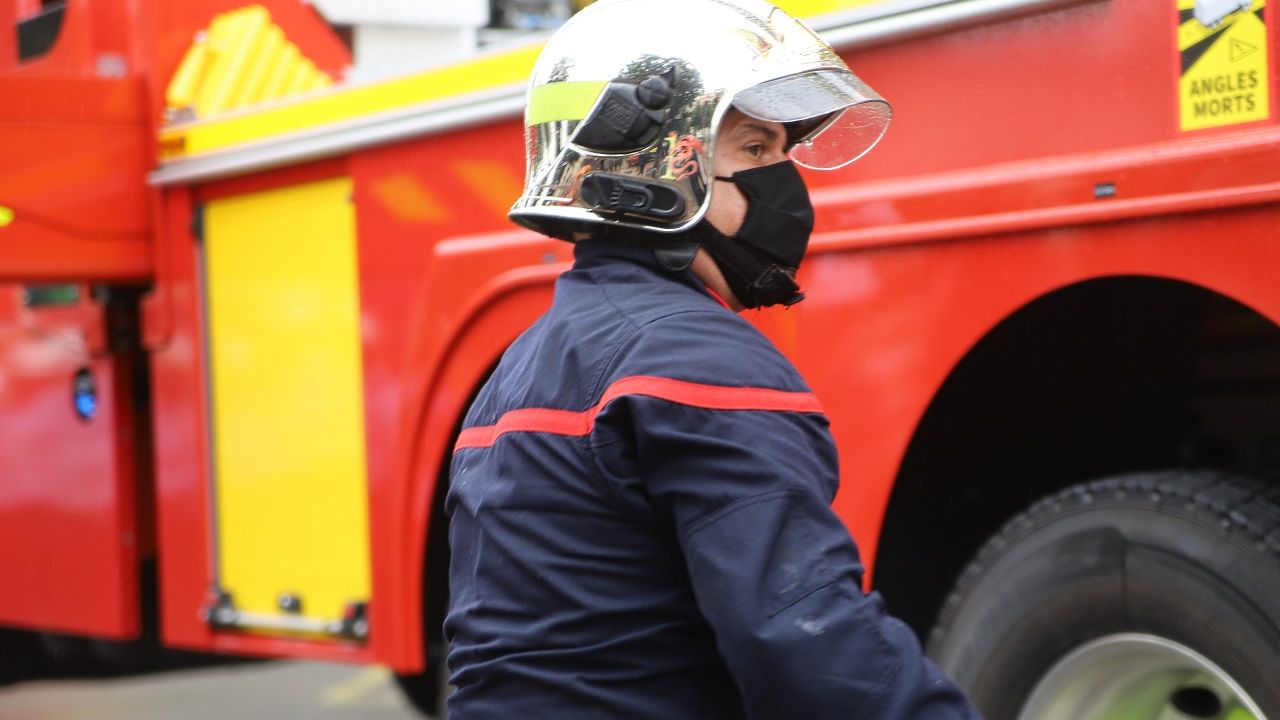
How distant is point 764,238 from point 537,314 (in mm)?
1686

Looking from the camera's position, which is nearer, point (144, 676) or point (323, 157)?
point (323, 157)

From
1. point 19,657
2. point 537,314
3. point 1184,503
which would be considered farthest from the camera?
point 19,657

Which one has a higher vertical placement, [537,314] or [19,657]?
[537,314]

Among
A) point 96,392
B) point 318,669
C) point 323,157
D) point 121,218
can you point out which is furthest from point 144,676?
point 318,669

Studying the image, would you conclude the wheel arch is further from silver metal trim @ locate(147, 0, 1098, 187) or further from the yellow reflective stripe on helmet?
the yellow reflective stripe on helmet

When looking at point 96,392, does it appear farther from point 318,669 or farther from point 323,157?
point 318,669

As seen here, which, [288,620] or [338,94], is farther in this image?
[288,620]

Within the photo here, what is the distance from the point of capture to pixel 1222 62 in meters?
2.41

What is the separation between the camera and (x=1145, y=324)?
2.91 meters

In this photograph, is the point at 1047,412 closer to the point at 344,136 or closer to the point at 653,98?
the point at 653,98

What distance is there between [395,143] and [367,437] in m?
0.71

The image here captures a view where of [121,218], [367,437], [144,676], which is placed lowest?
[144,676]

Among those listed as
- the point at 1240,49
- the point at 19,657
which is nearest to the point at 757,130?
the point at 1240,49

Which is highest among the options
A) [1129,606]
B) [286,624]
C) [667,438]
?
[667,438]
